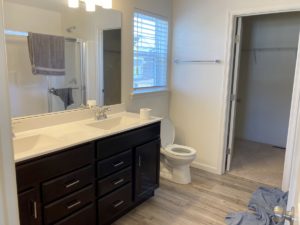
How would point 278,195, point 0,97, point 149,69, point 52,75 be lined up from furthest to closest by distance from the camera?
point 149,69 → point 278,195 → point 52,75 → point 0,97

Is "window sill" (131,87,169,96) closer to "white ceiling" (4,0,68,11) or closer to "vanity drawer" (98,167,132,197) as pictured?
"vanity drawer" (98,167,132,197)

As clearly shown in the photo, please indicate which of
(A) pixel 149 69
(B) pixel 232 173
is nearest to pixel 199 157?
(B) pixel 232 173

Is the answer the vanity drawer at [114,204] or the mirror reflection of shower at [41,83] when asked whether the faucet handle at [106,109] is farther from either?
the vanity drawer at [114,204]

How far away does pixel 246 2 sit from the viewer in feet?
9.37

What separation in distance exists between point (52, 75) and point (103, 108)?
1.92ft

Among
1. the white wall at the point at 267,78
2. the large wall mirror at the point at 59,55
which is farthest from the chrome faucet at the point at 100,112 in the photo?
the white wall at the point at 267,78

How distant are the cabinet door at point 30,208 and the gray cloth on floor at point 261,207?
162 cm

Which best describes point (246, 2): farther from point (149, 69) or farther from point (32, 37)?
point (32, 37)

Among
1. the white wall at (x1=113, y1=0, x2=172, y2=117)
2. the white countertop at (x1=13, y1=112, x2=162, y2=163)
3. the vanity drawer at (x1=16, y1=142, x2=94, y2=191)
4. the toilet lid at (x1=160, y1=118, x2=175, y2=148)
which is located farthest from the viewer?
the toilet lid at (x1=160, y1=118, x2=175, y2=148)

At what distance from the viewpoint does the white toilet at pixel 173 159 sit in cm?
291

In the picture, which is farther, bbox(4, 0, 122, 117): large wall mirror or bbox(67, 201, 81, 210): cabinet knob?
bbox(4, 0, 122, 117): large wall mirror

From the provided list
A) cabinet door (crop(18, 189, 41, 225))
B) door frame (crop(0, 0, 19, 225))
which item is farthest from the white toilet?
door frame (crop(0, 0, 19, 225))

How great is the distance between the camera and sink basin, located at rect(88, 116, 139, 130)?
2.37 meters

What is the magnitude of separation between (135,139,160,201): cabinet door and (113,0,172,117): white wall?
688 millimetres
